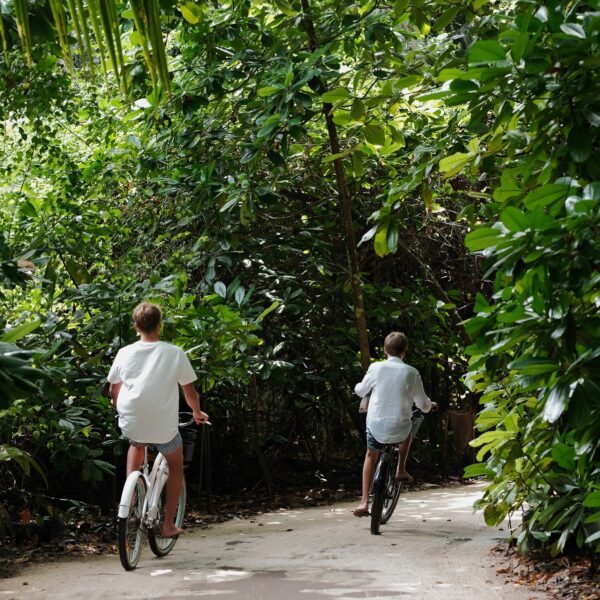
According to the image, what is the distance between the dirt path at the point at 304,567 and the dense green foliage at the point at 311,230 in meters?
0.59

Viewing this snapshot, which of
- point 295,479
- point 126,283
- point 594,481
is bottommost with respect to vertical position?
point 295,479

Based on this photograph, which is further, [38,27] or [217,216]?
[217,216]

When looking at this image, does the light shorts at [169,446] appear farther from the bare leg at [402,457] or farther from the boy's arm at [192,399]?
the bare leg at [402,457]

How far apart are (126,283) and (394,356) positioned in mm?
2202

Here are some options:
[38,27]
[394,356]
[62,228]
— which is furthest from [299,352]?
[38,27]

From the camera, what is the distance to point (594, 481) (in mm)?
4855

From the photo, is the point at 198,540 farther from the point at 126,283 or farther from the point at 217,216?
the point at 217,216

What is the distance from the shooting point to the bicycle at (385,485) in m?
7.42

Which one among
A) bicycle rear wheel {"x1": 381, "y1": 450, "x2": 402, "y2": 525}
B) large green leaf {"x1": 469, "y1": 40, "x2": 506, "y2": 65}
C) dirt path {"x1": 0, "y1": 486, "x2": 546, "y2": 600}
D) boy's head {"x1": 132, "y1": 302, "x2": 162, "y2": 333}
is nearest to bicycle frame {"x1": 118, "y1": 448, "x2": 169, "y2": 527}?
dirt path {"x1": 0, "y1": 486, "x2": 546, "y2": 600}

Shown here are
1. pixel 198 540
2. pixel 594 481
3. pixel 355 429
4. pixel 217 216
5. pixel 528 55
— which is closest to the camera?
pixel 528 55

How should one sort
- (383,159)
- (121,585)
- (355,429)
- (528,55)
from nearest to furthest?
1. (528,55)
2. (121,585)
3. (383,159)
4. (355,429)

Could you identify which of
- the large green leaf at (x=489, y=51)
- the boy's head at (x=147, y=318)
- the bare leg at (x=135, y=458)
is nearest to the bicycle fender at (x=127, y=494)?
the bare leg at (x=135, y=458)

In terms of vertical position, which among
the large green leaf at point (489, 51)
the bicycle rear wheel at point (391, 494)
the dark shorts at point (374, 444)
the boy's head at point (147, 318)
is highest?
the large green leaf at point (489, 51)

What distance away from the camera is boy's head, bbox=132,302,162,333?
6375mm
